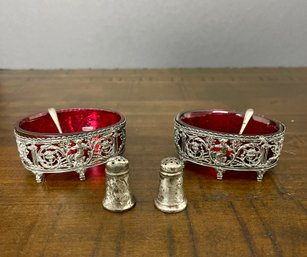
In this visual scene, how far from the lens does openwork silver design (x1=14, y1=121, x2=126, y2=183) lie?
745 millimetres

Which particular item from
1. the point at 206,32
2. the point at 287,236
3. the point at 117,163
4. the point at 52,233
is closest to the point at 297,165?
the point at 287,236

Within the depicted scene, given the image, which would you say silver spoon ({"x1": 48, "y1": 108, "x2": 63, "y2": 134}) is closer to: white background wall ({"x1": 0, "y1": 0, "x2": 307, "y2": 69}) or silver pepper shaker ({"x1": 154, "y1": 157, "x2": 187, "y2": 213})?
silver pepper shaker ({"x1": 154, "y1": 157, "x2": 187, "y2": 213})

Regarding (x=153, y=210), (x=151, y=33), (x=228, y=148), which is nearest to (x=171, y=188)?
(x=153, y=210)

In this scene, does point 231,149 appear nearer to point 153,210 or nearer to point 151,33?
point 153,210

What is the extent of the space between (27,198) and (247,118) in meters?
0.53

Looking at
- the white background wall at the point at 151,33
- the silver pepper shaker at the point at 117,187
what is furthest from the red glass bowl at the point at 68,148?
the white background wall at the point at 151,33

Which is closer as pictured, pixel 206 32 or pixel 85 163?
pixel 85 163

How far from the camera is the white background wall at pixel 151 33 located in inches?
83.9

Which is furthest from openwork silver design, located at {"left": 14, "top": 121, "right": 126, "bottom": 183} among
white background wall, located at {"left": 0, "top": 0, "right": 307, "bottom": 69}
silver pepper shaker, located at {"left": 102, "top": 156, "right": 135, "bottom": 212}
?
white background wall, located at {"left": 0, "top": 0, "right": 307, "bottom": 69}

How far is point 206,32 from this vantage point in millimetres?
2174

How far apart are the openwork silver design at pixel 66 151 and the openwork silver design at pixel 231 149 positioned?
0.57 ft

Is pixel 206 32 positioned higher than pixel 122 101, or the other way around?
pixel 206 32

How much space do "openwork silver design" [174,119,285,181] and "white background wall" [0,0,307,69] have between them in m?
1.48

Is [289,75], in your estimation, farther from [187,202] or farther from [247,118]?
[187,202]
